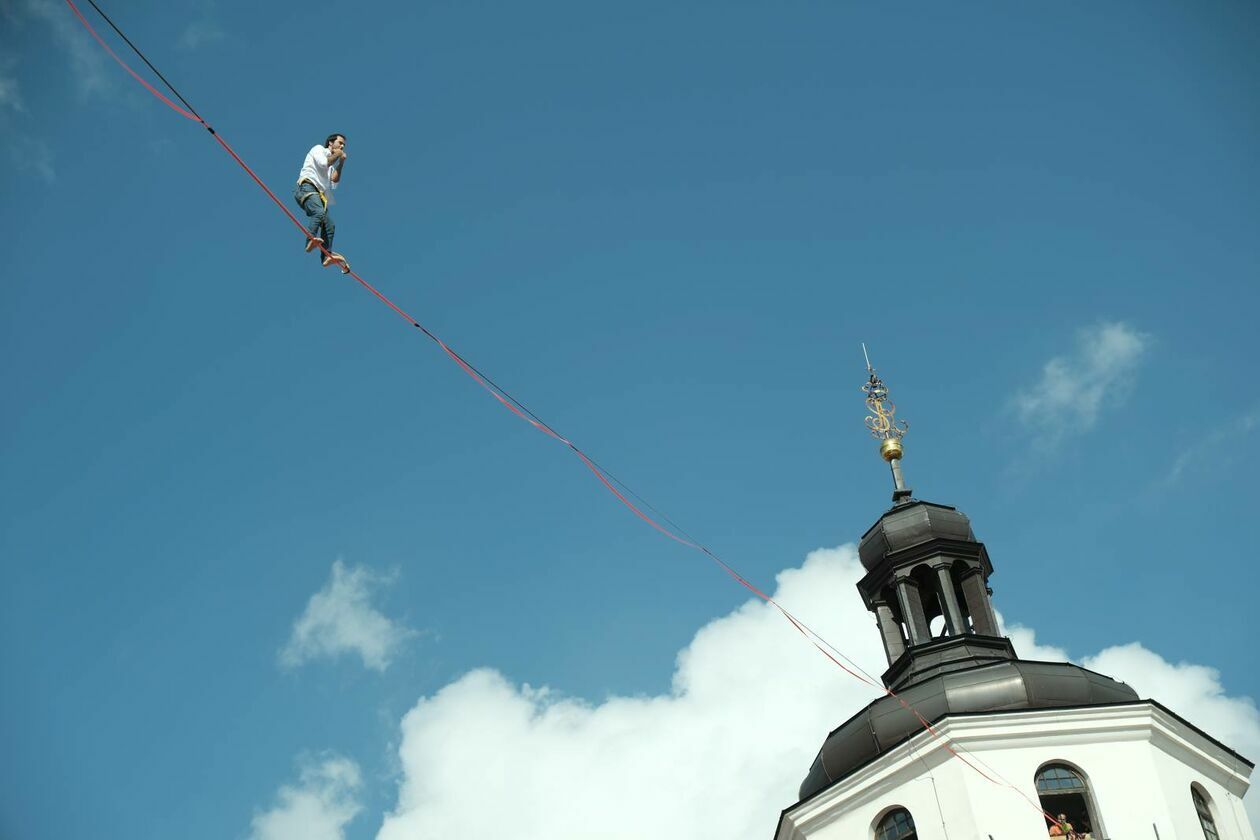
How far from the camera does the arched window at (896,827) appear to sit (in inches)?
971

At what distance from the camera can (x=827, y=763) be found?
26438 millimetres

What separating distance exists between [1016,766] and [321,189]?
49.7 feet

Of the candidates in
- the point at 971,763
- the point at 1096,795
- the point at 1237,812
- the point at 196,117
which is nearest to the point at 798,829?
the point at 971,763

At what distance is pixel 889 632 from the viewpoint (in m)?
30.2

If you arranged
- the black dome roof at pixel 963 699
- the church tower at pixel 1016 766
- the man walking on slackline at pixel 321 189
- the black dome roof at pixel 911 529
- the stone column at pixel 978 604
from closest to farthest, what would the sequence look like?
the man walking on slackline at pixel 321 189 → the church tower at pixel 1016 766 → the black dome roof at pixel 963 699 → the stone column at pixel 978 604 → the black dome roof at pixel 911 529

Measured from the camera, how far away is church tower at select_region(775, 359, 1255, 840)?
2400 centimetres

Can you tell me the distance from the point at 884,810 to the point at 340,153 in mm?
14994

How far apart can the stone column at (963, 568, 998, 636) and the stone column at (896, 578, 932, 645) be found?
948 millimetres

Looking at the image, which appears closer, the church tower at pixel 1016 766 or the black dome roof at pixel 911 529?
the church tower at pixel 1016 766

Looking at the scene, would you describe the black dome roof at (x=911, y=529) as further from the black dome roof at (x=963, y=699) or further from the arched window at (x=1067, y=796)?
the arched window at (x=1067, y=796)

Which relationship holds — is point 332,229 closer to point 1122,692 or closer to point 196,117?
point 196,117

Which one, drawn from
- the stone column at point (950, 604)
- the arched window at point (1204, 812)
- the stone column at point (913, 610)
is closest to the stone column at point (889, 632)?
the stone column at point (913, 610)

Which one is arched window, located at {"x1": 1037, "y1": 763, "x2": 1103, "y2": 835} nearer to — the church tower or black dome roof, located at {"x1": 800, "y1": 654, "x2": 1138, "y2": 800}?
the church tower

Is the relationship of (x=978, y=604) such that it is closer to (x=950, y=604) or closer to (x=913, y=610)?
(x=950, y=604)
